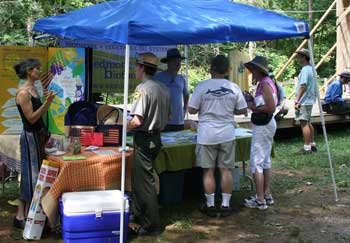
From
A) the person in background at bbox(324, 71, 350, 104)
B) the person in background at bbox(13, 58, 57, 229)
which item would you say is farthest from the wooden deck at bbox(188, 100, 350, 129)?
the person in background at bbox(13, 58, 57, 229)

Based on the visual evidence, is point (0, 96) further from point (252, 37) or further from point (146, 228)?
point (252, 37)

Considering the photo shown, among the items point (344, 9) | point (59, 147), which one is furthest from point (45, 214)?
point (344, 9)

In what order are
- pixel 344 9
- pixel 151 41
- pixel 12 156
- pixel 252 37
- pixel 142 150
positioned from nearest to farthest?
pixel 151 41, pixel 142 150, pixel 252 37, pixel 12 156, pixel 344 9

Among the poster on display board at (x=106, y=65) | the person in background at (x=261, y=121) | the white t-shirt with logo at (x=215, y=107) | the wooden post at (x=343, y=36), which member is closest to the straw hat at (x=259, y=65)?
the person in background at (x=261, y=121)

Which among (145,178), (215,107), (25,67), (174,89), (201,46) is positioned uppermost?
(201,46)

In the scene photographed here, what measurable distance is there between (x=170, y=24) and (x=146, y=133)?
1.00 meters

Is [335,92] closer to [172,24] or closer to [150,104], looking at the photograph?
[172,24]

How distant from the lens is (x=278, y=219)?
5.27 meters

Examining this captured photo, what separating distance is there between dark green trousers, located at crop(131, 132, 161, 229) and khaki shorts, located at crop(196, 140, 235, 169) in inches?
22.7

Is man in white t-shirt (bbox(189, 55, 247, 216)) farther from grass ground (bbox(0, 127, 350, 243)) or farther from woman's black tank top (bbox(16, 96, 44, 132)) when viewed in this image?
woman's black tank top (bbox(16, 96, 44, 132))

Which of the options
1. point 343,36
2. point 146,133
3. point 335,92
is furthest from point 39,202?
point 343,36

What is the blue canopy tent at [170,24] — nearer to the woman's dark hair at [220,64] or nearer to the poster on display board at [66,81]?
the woman's dark hair at [220,64]

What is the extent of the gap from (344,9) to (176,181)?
419 inches

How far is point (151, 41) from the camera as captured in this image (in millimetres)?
4246
